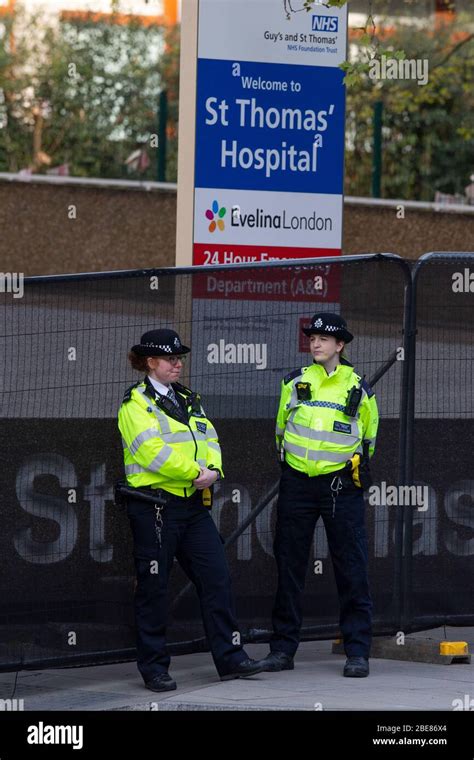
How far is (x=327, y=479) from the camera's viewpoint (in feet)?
26.9

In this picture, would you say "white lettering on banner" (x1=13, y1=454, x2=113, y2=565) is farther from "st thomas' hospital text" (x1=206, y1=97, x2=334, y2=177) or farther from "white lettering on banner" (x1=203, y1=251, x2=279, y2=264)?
"st thomas' hospital text" (x1=206, y1=97, x2=334, y2=177)

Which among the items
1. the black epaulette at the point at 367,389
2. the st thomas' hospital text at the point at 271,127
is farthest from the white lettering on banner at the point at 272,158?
the black epaulette at the point at 367,389

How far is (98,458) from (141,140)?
64.3 ft

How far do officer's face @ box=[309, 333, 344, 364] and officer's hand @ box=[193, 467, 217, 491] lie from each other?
35.9 inches

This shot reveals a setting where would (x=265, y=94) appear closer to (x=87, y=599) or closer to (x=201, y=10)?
(x=201, y=10)

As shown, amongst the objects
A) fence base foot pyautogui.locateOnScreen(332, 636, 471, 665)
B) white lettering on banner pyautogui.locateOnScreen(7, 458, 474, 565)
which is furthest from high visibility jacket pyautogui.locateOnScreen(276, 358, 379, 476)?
fence base foot pyautogui.locateOnScreen(332, 636, 471, 665)

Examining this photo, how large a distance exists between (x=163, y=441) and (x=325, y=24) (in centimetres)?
368

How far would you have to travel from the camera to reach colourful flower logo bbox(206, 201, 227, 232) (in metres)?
9.52

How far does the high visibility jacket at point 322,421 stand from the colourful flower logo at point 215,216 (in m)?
1.61

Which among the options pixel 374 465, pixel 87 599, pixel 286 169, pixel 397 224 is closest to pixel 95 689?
pixel 87 599

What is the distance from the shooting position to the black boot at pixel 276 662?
27.1 ft

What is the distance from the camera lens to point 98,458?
26.6ft

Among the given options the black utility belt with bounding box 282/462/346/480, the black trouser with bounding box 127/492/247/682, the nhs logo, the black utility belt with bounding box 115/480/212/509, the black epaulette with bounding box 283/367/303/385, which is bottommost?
the black trouser with bounding box 127/492/247/682

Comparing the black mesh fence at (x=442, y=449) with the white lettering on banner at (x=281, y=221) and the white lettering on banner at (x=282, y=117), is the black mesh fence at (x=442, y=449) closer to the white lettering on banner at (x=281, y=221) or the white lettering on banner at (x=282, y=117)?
the white lettering on banner at (x=281, y=221)
